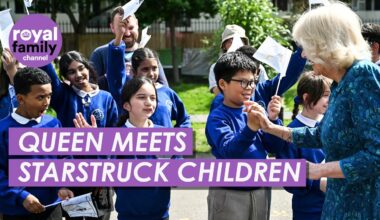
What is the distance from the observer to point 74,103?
166 inches

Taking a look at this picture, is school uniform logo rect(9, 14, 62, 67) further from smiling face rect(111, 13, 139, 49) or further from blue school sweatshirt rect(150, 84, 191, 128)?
blue school sweatshirt rect(150, 84, 191, 128)

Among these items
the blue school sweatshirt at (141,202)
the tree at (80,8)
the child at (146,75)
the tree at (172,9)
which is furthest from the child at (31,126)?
the tree at (80,8)

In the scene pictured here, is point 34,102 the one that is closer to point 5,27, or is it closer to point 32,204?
point 32,204

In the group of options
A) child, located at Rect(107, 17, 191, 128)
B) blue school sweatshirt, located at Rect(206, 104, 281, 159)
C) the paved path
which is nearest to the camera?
blue school sweatshirt, located at Rect(206, 104, 281, 159)

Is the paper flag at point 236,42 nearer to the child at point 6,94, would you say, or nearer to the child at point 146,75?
the child at point 146,75

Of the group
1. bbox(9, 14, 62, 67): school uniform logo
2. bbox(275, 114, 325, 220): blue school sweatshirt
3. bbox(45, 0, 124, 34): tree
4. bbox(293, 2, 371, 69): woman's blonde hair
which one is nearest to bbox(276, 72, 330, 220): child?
bbox(275, 114, 325, 220): blue school sweatshirt

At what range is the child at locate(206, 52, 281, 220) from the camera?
338 centimetres

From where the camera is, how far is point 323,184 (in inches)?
129

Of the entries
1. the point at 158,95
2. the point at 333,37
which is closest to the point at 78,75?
the point at 158,95

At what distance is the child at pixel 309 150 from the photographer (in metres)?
3.55

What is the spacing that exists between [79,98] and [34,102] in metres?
0.66

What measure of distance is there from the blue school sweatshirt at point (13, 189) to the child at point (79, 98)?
535 millimetres

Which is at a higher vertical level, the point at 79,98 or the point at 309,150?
the point at 79,98

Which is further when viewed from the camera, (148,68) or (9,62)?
(148,68)
